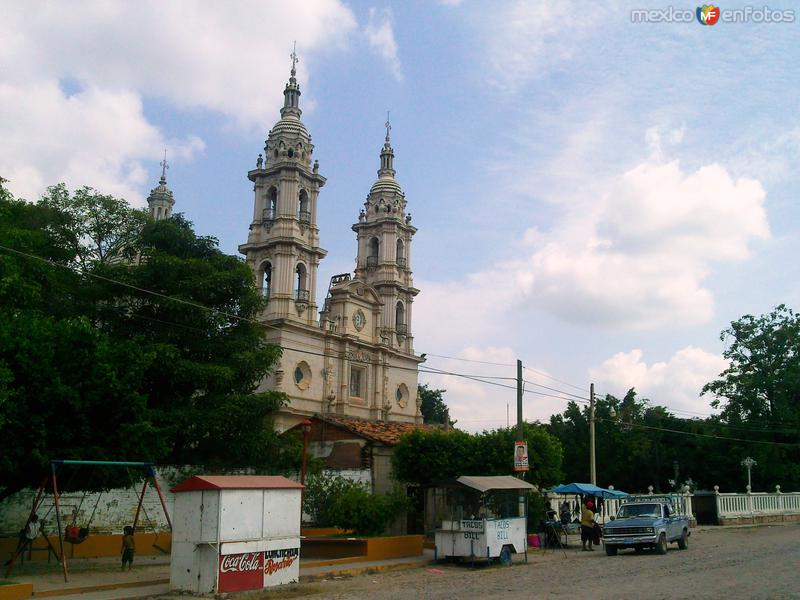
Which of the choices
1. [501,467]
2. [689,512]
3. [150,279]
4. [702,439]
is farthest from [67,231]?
[702,439]

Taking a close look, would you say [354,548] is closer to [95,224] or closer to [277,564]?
[277,564]

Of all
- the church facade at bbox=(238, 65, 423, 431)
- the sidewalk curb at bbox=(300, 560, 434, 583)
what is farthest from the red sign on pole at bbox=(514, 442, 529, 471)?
the church facade at bbox=(238, 65, 423, 431)

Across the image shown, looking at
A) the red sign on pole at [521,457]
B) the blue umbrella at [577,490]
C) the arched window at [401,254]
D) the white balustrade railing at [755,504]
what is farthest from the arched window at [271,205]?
the red sign on pole at [521,457]

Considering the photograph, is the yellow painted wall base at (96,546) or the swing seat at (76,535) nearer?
the swing seat at (76,535)

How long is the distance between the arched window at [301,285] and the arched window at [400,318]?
37.9ft

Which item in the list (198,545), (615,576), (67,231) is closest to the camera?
(198,545)

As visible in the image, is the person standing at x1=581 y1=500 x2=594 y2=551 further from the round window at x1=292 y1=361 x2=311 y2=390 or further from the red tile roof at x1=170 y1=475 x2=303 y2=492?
the round window at x1=292 y1=361 x2=311 y2=390

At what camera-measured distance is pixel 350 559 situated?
21578 mm

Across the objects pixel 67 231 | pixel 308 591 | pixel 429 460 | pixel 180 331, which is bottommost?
pixel 308 591

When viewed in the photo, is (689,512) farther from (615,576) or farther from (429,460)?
(615,576)

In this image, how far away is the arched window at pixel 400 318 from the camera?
205 ft

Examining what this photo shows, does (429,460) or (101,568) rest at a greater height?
(429,460)

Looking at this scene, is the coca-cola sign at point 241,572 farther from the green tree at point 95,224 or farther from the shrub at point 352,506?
the green tree at point 95,224

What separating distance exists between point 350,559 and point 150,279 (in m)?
14.9
